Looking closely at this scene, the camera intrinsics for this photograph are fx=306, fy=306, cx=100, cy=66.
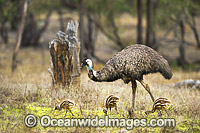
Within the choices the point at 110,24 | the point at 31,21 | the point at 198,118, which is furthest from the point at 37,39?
the point at 198,118

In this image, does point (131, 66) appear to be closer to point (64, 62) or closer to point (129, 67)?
point (129, 67)

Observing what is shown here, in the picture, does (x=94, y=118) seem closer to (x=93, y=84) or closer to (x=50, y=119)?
(x=50, y=119)

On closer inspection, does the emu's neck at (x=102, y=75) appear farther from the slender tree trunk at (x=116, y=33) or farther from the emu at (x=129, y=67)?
the slender tree trunk at (x=116, y=33)

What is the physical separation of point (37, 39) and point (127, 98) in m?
21.1

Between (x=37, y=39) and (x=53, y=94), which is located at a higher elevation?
(x=37, y=39)

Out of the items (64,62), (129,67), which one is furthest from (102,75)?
(64,62)

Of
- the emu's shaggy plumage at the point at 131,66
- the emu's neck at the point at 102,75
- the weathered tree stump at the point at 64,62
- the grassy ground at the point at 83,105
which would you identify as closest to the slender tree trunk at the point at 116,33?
the grassy ground at the point at 83,105

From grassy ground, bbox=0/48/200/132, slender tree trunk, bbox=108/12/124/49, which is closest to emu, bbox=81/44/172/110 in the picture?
grassy ground, bbox=0/48/200/132

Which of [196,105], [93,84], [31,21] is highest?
[31,21]

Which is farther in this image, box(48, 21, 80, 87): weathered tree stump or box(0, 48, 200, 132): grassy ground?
box(48, 21, 80, 87): weathered tree stump

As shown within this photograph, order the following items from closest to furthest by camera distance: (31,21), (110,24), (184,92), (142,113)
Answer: (142,113), (184,92), (110,24), (31,21)

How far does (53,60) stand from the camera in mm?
9766

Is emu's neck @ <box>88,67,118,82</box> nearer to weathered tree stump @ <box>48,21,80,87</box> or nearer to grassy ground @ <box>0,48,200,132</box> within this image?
grassy ground @ <box>0,48,200,132</box>

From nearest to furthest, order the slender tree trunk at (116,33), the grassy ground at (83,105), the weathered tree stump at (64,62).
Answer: the grassy ground at (83,105) < the weathered tree stump at (64,62) < the slender tree trunk at (116,33)
